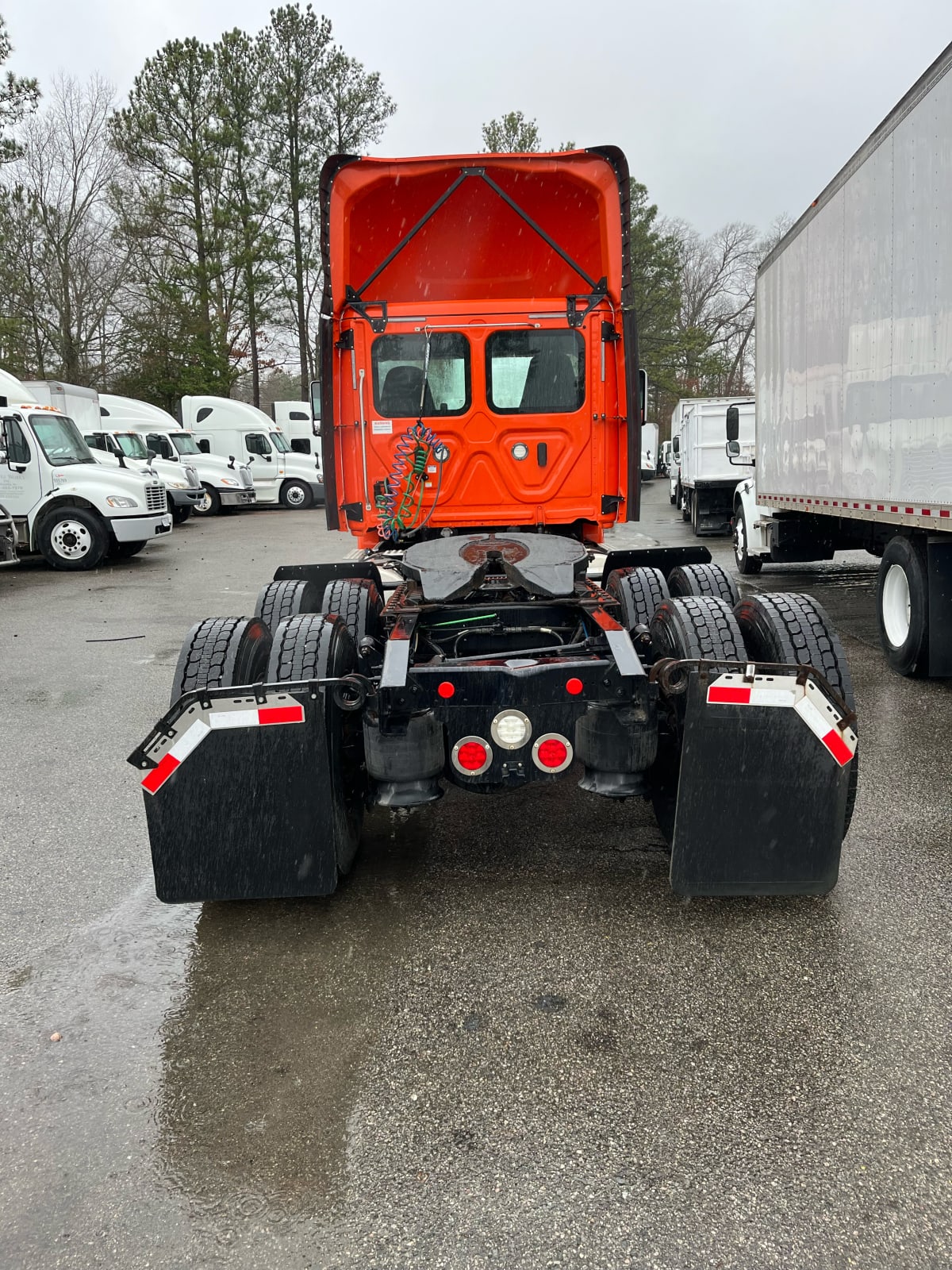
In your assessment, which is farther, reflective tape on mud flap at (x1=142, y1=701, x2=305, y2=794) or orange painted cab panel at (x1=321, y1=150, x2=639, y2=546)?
orange painted cab panel at (x1=321, y1=150, x2=639, y2=546)

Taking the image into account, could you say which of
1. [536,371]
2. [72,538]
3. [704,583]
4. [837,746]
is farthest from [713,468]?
[837,746]

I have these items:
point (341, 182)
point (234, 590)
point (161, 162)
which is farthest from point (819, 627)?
point (161, 162)

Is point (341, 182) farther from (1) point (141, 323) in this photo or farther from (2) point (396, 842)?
(1) point (141, 323)

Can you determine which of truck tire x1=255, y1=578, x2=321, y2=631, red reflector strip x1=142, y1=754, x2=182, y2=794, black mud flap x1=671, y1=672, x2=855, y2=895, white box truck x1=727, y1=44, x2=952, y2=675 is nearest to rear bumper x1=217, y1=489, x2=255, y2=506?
white box truck x1=727, y1=44, x2=952, y2=675

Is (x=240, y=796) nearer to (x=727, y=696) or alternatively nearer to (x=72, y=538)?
(x=727, y=696)

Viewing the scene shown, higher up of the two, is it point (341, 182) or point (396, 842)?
point (341, 182)

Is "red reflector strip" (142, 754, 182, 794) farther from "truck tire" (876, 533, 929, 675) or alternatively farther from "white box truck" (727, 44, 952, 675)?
"truck tire" (876, 533, 929, 675)

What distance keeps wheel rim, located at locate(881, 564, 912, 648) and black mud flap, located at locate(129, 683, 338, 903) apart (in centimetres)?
524

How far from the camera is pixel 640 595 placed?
A: 470 cm

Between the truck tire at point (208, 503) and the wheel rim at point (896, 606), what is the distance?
2147 centimetres

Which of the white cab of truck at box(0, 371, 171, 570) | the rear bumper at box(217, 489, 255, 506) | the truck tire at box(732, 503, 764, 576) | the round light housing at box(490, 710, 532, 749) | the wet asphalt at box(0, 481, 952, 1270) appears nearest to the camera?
the wet asphalt at box(0, 481, 952, 1270)

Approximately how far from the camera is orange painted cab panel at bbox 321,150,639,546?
576cm

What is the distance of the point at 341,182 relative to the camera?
5.56m

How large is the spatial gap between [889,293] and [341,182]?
3.73 metres
